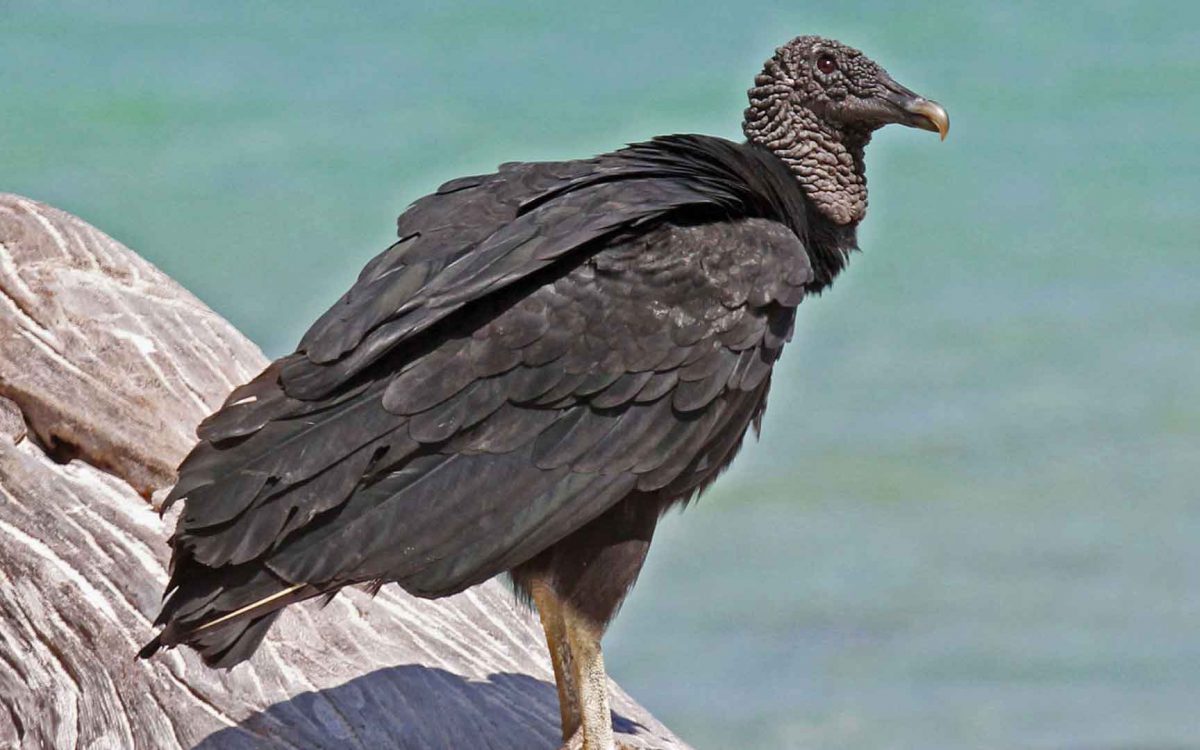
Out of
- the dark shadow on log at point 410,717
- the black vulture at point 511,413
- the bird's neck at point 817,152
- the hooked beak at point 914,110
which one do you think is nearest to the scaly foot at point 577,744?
the black vulture at point 511,413

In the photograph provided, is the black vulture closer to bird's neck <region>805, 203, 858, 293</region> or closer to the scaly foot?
the scaly foot

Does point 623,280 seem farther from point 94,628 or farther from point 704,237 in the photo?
point 94,628

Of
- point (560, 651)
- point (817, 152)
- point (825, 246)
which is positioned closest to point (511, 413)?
point (560, 651)

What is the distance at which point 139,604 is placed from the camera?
4754 millimetres

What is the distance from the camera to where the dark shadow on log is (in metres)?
4.61

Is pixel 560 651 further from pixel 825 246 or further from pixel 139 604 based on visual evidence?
pixel 825 246

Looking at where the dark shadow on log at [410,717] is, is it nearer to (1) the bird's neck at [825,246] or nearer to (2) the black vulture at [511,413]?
(2) the black vulture at [511,413]

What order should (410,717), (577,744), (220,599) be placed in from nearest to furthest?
(220,599)
(577,744)
(410,717)

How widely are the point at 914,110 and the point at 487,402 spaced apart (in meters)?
1.55

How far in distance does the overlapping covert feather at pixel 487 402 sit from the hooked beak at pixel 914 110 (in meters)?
0.70

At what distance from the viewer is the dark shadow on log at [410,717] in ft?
15.1

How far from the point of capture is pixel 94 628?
4.70 m

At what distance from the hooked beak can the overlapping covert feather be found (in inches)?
27.7

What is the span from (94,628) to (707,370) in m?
1.66
